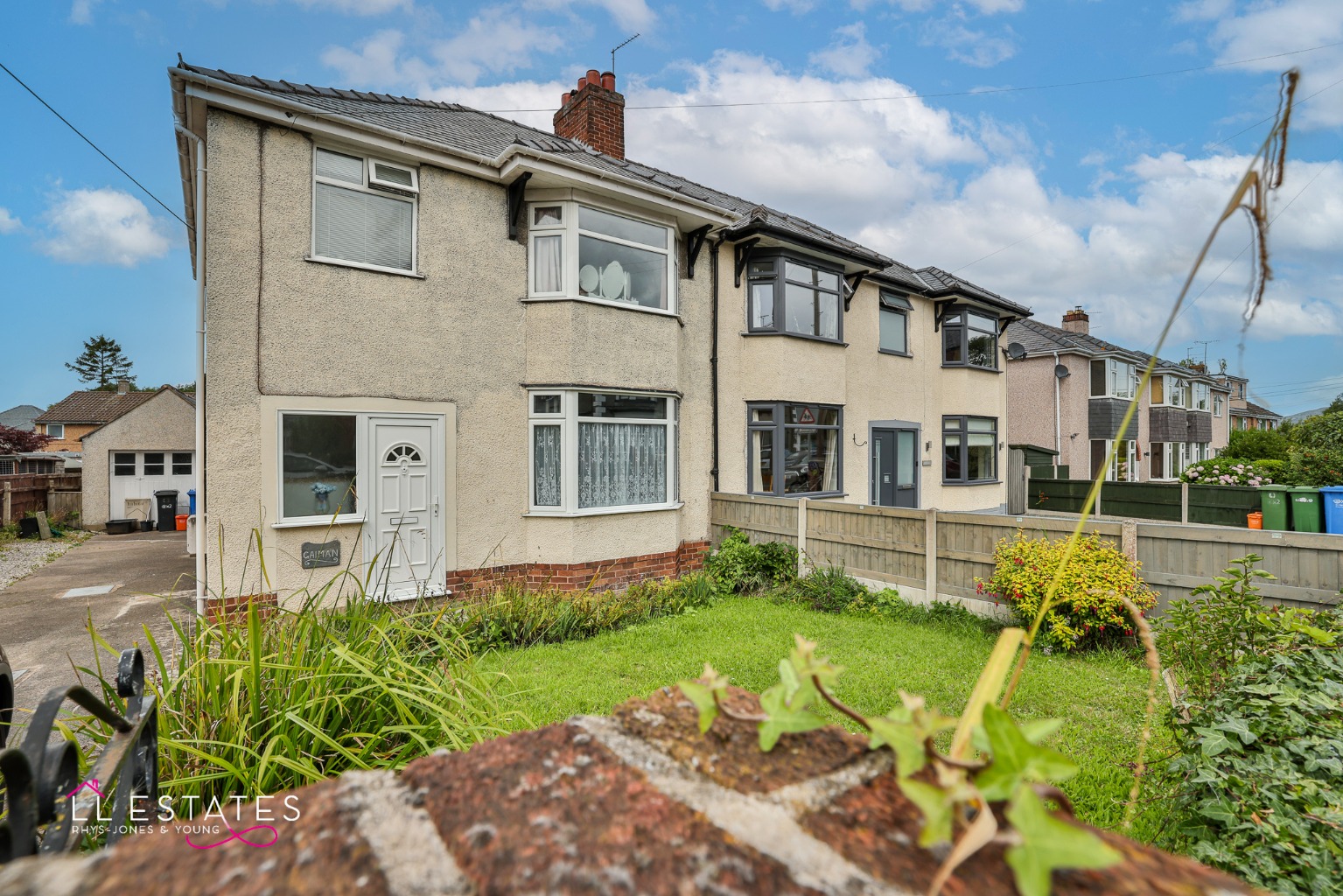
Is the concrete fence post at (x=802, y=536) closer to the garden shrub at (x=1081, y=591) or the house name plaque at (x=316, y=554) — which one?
the garden shrub at (x=1081, y=591)

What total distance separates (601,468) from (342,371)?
141 inches

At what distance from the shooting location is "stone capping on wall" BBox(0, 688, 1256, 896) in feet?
1.88

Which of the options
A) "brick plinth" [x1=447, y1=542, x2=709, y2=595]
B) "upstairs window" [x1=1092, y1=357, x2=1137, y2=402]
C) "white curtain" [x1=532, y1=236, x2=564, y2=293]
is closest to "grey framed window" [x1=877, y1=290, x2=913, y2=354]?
"brick plinth" [x1=447, y1=542, x2=709, y2=595]

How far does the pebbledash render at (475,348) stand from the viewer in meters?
6.88

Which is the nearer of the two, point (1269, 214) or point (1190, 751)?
point (1269, 214)

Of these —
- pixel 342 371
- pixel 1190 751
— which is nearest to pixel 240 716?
pixel 1190 751

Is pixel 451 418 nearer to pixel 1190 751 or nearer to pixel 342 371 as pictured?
pixel 342 371

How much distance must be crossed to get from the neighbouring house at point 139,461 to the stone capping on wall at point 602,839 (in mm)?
22958

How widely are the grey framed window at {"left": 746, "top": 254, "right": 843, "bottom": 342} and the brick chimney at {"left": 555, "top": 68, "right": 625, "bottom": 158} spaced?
413 centimetres

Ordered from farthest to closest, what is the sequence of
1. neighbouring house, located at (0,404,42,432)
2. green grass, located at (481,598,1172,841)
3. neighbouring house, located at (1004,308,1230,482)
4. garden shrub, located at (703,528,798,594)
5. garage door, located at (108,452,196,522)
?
neighbouring house, located at (0,404,42,432) → neighbouring house, located at (1004,308,1230,482) → garage door, located at (108,452,196,522) → garden shrub, located at (703,528,798,594) → green grass, located at (481,598,1172,841)

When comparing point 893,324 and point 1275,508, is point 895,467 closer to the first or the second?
point 893,324

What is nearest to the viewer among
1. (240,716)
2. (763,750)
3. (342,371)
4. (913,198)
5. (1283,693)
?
(763,750)

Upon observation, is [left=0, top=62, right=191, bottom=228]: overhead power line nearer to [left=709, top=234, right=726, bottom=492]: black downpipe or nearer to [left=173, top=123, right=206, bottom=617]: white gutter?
[left=173, top=123, right=206, bottom=617]: white gutter

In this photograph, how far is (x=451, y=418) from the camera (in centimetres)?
812
